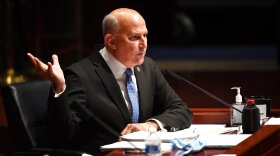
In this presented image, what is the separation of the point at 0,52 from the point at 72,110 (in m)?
4.50

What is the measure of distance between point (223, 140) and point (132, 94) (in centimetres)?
69

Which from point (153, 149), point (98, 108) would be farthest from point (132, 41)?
point (153, 149)

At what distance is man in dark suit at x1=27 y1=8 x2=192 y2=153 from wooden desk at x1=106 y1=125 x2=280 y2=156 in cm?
→ 46

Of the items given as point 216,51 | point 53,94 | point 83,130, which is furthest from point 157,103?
point 216,51

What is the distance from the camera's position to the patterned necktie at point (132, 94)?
13.7 ft

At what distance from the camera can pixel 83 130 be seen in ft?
13.1

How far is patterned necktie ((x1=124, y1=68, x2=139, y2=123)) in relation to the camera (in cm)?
418

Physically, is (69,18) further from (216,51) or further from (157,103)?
(216,51)

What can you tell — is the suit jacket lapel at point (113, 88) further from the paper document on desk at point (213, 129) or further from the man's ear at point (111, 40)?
the paper document on desk at point (213, 129)

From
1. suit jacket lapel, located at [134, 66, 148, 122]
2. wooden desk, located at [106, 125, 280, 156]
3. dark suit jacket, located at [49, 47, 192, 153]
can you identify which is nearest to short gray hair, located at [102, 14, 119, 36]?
dark suit jacket, located at [49, 47, 192, 153]

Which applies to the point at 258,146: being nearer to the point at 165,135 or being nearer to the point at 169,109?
the point at 165,135

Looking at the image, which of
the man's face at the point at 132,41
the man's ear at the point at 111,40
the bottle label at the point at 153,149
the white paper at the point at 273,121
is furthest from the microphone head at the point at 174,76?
the bottle label at the point at 153,149

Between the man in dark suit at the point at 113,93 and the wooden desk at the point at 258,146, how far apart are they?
458 millimetres

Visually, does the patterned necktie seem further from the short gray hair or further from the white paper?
the white paper
